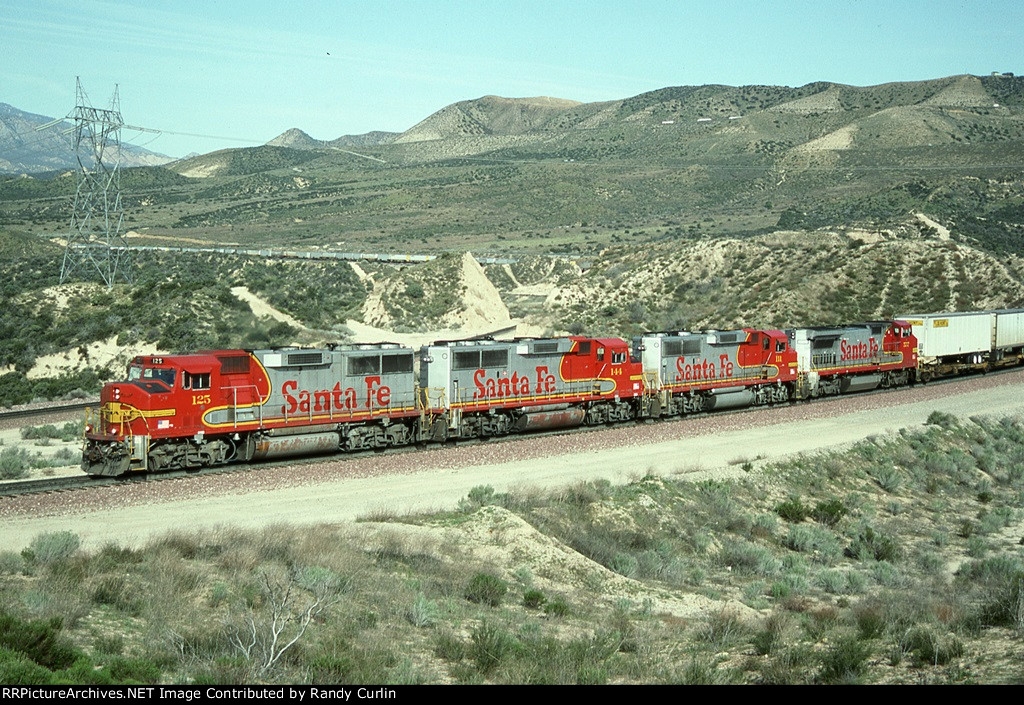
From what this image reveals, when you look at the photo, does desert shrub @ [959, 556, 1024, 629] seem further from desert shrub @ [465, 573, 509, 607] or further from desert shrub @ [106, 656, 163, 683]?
desert shrub @ [106, 656, 163, 683]

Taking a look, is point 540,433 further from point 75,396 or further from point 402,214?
point 402,214

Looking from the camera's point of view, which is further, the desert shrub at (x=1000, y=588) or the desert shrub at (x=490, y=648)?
the desert shrub at (x=1000, y=588)

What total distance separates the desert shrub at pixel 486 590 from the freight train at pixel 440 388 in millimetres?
11343

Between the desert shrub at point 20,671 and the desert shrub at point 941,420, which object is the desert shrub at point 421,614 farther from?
the desert shrub at point 941,420

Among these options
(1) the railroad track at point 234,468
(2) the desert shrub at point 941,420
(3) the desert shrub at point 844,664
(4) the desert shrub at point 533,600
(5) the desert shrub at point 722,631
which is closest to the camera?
(3) the desert shrub at point 844,664

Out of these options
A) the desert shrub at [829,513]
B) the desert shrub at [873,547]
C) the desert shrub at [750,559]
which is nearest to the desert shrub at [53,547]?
the desert shrub at [750,559]

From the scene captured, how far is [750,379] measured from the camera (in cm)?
4156

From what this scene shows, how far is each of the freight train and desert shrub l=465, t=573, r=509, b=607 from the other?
11.3 metres

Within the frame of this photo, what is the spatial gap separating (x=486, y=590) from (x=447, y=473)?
10.8 meters

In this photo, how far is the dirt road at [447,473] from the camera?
21875mm

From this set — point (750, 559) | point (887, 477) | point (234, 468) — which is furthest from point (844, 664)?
point (887, 477)

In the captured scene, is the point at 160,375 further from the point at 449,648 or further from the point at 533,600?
the point at 449,648

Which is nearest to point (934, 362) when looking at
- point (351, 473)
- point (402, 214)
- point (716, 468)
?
point (716, 468)

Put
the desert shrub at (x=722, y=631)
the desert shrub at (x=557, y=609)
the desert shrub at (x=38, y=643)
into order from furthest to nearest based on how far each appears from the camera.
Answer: the desert shrub at (x=557, y=609) → the desert shrub at (x=722, y=631) → the desert shrub at (x=38, y=643)
